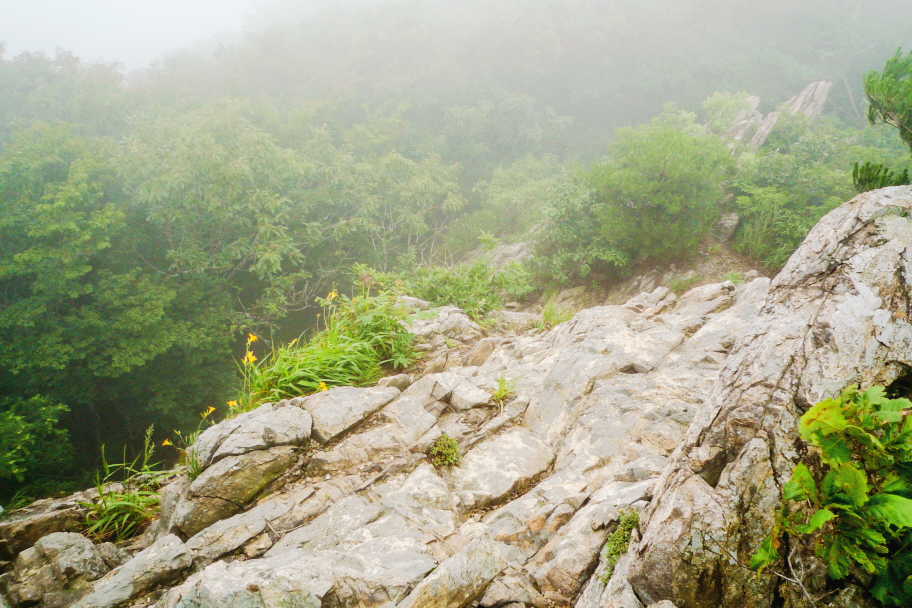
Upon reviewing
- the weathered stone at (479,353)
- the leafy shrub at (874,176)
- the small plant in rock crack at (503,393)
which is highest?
the leafy shrub at (874,176)

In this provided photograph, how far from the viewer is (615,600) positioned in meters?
1.88

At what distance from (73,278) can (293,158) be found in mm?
5977

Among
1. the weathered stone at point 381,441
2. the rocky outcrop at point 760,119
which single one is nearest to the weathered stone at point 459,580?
the weathered stone at point 381,441

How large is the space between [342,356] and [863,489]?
4.03 m

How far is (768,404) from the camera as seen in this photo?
1887mm

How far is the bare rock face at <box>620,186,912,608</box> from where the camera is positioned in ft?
5.54

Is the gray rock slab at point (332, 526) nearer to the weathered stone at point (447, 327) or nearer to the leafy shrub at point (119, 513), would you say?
the leafy shrub at point (119, 513)

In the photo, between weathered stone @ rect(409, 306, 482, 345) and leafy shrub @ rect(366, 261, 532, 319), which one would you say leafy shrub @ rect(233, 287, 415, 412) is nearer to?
weathered stone @ rect(409, 306, 482, 345)

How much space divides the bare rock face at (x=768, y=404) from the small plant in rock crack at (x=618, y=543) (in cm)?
14

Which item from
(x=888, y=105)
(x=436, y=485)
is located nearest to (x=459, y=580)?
(x=436, y=485)

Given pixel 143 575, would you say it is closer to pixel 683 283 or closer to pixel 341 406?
pixel 341 406

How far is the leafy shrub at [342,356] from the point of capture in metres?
4.15

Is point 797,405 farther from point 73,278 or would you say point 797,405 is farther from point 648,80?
point 648,80

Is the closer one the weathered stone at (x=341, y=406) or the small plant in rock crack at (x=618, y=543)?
the small plant in rock crack at (x=618, y=543)
